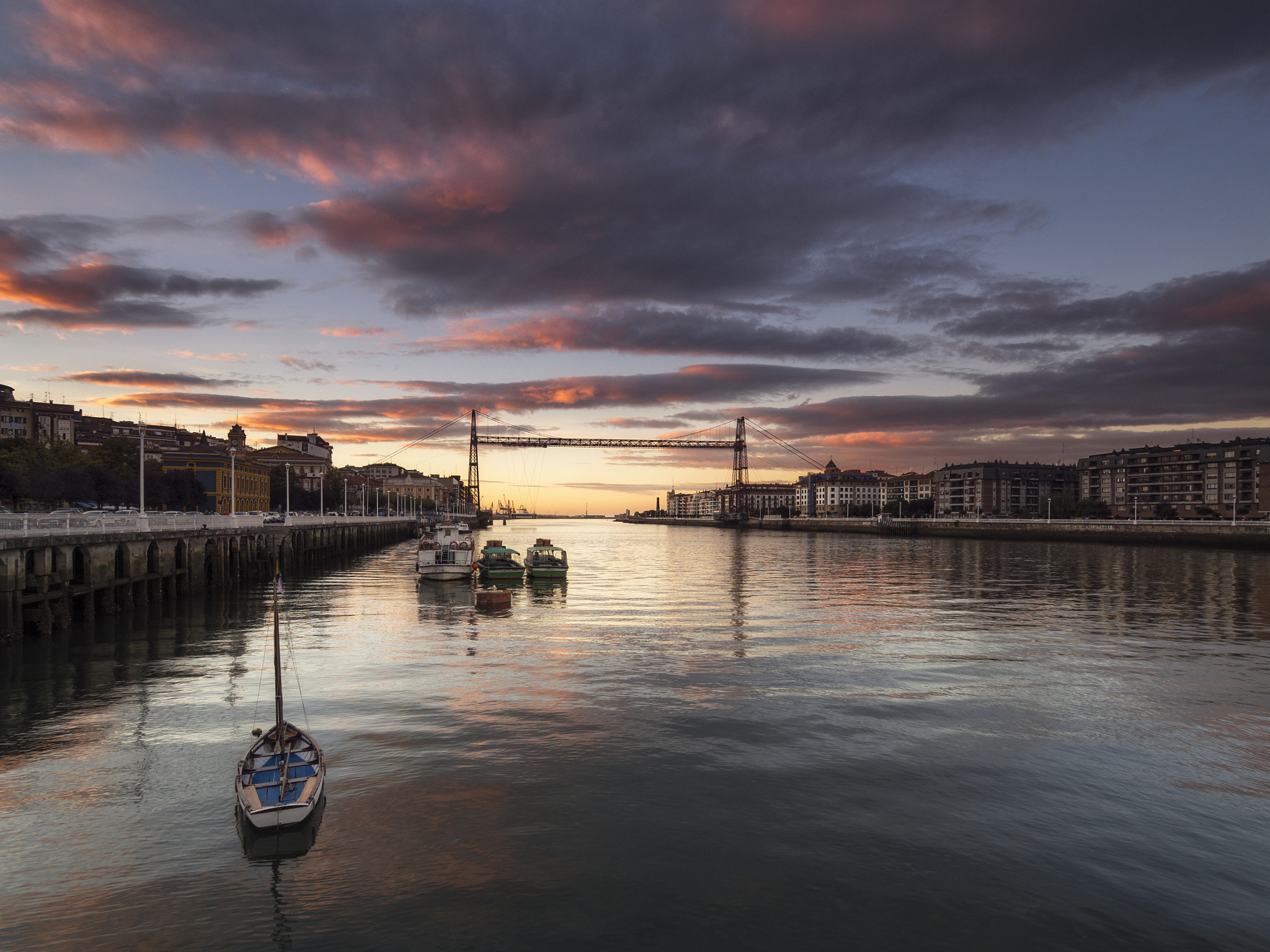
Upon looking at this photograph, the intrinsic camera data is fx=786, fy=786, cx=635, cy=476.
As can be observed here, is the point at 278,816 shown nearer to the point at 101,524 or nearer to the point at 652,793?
the point at 652,793

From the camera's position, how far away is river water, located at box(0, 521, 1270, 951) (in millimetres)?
10695

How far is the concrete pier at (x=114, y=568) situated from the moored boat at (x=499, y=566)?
56.2 ft

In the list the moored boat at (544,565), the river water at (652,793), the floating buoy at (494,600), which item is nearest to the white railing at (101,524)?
the river water at (652,793)

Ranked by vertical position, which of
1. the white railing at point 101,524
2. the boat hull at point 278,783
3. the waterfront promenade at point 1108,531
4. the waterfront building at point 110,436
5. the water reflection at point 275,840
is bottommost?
the waterfront promenade at point 1108,531

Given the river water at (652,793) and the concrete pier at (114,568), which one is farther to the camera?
the concrete pier at (114,568)

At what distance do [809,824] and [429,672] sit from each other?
15674 millimetres

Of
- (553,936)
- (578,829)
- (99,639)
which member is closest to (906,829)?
(578,829)

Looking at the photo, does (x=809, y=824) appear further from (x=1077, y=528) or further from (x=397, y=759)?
(x=1077, y=528)

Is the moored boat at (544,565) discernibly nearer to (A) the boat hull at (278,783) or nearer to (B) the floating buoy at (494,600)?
(B) the floating buoy at (494,600)

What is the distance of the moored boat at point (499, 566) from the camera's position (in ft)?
187

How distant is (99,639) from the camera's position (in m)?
30.7

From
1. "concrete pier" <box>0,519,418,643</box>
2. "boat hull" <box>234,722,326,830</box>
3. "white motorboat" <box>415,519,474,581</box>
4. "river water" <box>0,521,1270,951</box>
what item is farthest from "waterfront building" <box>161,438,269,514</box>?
"boat hull" <box>234,722,326,830</box>

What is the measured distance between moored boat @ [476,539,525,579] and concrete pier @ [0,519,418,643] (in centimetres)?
1713

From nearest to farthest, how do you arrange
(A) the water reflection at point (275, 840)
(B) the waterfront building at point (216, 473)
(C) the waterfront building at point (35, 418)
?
(A) the water reflection at point (275, 840), (B) the waterfront building at point (216, 473), (C) the waterfront building at point (35, 418)
